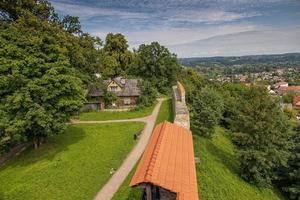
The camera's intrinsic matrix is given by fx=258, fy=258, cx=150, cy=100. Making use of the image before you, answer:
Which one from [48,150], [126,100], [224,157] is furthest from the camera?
[126,100]

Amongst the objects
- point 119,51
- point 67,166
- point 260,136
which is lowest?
point 67,166

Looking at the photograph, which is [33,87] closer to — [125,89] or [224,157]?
[224,157]

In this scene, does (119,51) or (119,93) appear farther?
(119,51)

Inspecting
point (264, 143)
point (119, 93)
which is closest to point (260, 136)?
point (264, 143)

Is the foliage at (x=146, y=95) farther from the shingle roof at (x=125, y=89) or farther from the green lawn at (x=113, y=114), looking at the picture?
the green lawn at (x=113, y=114)

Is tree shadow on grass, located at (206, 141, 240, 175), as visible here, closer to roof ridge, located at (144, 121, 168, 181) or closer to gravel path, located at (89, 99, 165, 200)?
gravel path, located at (89, 99, 165, 200)

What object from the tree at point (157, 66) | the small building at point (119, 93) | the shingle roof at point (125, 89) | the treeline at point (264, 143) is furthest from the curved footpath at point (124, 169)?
the tree at point (157, 66)
